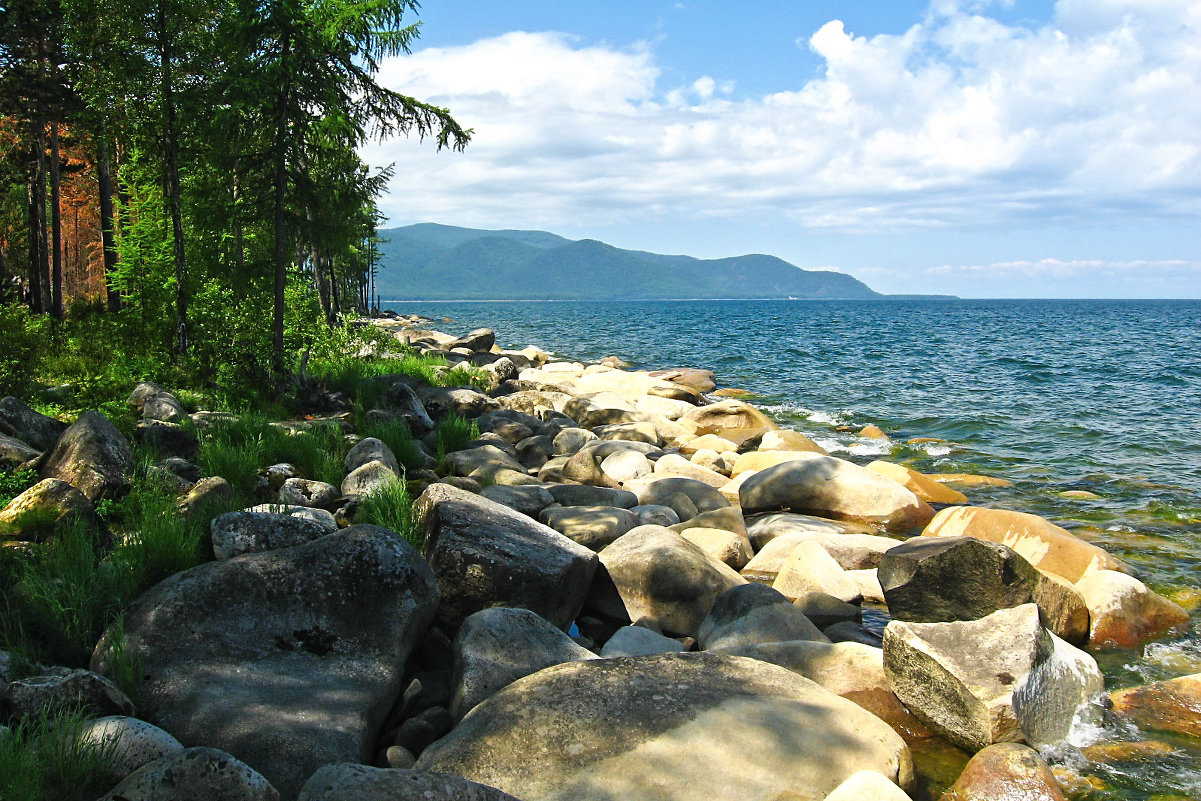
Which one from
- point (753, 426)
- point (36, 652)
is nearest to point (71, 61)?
point (753, 426)

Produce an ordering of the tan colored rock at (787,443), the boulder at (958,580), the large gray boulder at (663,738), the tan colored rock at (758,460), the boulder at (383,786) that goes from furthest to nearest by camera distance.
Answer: the tan colored rock at (787,443) < the tan colored rock at (758,460) < the boulder at (958,580) < the large gray boulder at (663,738) < the boulder at (383,786)

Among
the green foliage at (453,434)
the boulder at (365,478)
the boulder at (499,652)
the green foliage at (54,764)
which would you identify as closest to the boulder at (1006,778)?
the boulder at (499,652)

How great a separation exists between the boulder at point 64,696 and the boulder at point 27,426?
5184mm

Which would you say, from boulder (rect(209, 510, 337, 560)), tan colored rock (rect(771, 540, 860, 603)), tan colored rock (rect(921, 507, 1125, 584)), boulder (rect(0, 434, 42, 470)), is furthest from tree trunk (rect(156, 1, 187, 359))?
tan colored rock (rect(921, 507, 1125, 584))

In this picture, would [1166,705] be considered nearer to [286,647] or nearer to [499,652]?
[499,652]

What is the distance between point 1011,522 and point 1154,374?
2710 centimetres

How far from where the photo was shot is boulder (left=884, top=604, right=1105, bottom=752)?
479 cm

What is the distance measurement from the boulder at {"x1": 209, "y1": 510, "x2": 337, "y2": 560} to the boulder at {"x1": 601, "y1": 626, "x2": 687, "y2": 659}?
227cm

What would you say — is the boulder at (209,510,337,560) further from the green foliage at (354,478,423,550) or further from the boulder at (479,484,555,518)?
the boulder at (479,484,555,518)

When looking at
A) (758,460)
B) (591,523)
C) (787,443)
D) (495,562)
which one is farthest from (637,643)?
(787,443)

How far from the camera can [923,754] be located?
483 centimetres

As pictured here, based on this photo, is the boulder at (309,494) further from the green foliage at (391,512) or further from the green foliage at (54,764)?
the green foliage at (54,764)

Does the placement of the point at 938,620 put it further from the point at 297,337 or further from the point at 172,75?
the point at 172,75

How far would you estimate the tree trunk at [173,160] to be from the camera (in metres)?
13.5
